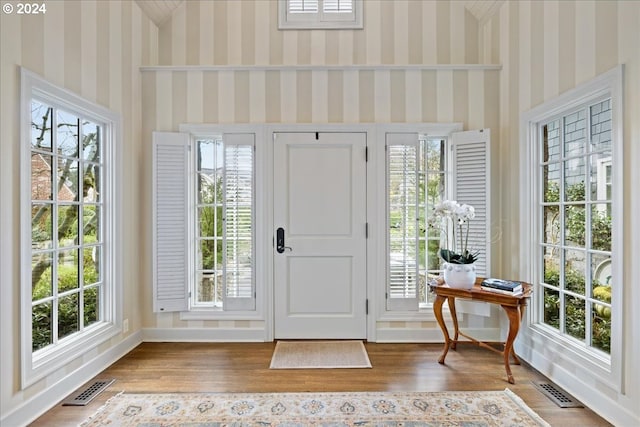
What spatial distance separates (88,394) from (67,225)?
124cm

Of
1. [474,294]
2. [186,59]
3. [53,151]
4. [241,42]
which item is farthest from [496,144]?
[53,151]

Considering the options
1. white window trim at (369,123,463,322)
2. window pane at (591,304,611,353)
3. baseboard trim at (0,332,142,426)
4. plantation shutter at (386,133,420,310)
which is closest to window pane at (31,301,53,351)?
baseboard trim at (0,332,142,426)

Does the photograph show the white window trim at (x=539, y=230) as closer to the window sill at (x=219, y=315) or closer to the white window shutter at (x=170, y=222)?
the window sill at (x=219, y=315)

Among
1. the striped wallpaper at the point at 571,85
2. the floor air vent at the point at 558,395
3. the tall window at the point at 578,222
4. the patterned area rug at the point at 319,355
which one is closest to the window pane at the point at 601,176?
the tall window at the point at 578,222

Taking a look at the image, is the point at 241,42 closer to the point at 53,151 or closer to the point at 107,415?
the point at 53,151

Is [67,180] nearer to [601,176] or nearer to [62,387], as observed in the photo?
[62,387]

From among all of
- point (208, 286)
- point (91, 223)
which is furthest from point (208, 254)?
point (91, 223)

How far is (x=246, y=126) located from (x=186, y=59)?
112 cm

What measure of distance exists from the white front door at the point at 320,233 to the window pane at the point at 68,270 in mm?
1667

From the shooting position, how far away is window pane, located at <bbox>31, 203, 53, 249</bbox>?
2.35 meters

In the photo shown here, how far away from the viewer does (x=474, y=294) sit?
282 cm

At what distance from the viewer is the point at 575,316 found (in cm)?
268

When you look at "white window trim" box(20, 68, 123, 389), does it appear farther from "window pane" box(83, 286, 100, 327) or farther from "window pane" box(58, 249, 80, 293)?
"window pane" box(58, 249, 80, 293)

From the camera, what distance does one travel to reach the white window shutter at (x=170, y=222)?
138 inches
